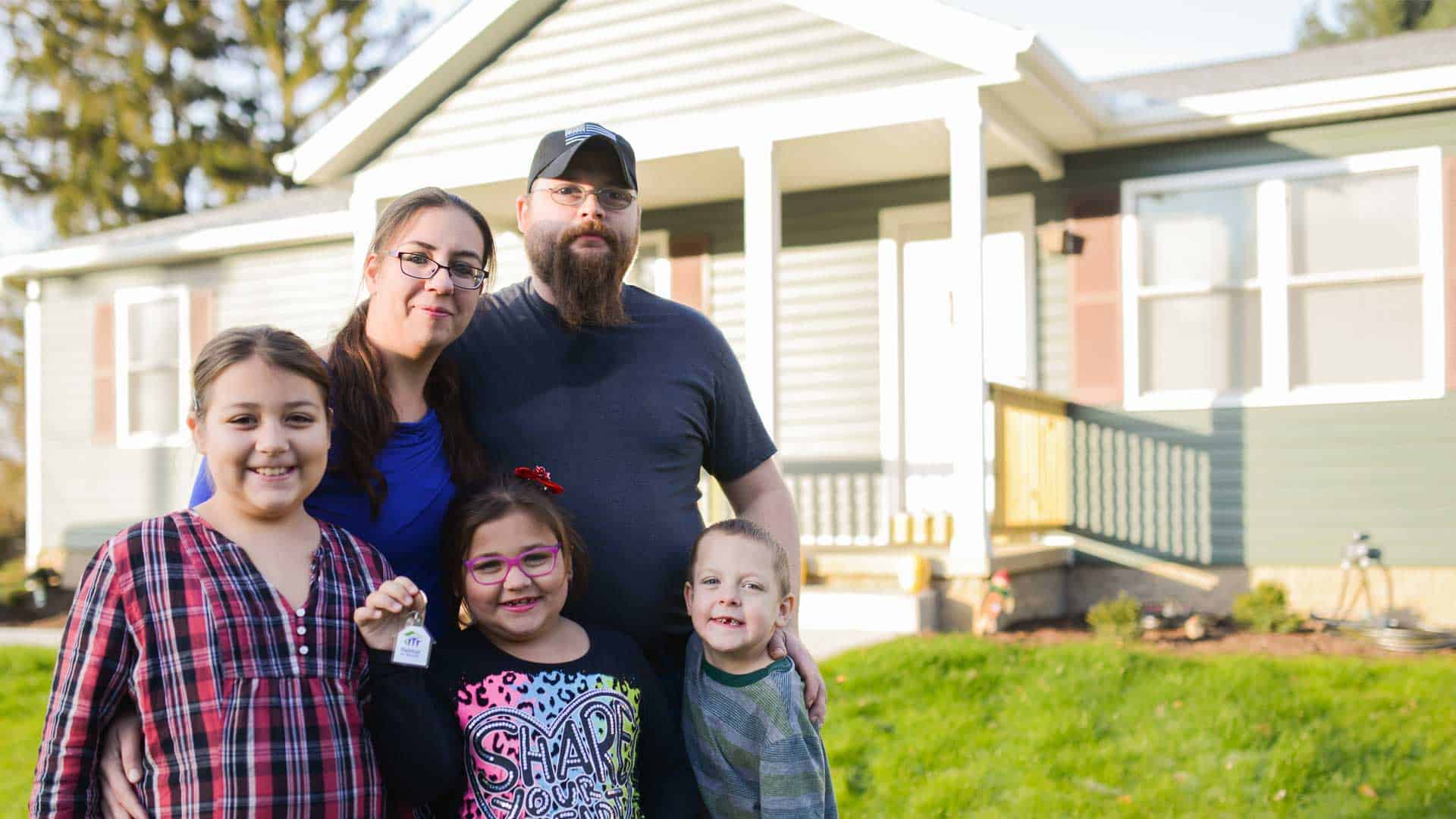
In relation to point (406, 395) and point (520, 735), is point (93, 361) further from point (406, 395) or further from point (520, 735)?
point (520, 735)

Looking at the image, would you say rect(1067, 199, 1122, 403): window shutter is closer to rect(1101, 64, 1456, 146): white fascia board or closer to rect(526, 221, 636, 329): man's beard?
rect(1101, 64, 1456, 146): white fascia board

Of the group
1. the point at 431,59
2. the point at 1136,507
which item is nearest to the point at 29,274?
the point at 431,59

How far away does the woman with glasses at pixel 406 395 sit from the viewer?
210cm

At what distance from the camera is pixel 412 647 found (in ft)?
6.10

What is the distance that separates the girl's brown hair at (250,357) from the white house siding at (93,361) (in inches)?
386

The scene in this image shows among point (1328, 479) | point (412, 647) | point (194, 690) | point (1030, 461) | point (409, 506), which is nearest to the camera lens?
point (194, 690)

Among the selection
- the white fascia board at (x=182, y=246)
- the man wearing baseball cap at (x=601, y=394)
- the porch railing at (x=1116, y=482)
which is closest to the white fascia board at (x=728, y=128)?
the porch railing at (x=1116, y=482)

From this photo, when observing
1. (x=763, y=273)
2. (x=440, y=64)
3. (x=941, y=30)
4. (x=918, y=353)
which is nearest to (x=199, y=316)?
(x=440, y=64)

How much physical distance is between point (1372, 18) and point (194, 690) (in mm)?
30566

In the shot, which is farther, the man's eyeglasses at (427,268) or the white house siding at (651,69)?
the white house siding at (651,69)

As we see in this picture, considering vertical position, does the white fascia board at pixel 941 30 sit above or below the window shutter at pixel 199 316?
above

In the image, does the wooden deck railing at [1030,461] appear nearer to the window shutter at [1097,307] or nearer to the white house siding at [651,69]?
the window shutter at [1097,307]

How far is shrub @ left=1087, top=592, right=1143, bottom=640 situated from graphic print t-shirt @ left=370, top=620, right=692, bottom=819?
16.3 ft

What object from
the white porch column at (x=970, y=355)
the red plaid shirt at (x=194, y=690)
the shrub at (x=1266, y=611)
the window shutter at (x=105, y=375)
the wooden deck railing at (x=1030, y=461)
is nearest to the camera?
the red plaid shirt at (x=194, y=690)
